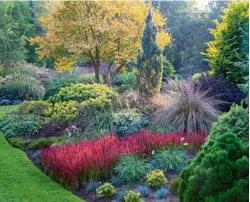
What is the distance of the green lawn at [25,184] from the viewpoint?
520 centimetres

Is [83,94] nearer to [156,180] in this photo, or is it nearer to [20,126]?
[20,126]

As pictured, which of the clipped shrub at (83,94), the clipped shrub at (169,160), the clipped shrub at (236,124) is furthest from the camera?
the clipped shrub at (83,94)

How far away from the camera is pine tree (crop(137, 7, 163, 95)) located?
32.7 feet

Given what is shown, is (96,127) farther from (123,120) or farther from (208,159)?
(208,159)

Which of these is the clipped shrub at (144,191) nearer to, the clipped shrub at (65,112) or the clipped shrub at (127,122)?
the clipped shrub at (127,122)

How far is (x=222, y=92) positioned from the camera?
8.89 m

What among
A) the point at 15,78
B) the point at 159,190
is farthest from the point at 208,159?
the point at 15,78

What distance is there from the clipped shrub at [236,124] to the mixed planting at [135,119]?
0.01 meters

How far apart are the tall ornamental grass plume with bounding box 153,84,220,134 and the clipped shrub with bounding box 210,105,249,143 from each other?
3.24 metres

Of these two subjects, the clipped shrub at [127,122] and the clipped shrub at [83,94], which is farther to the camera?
the clipped shrub at [83,94]

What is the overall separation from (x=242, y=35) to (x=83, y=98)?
14.5ft

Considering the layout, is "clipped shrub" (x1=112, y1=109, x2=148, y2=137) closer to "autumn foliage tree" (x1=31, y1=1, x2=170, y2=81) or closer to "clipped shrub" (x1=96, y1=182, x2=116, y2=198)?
"clipped shrub" (x1=96, y1=182, x2=116, y2=198)

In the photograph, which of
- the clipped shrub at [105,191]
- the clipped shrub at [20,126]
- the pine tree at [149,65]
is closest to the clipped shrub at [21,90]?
the clipped shrub at [20,126]

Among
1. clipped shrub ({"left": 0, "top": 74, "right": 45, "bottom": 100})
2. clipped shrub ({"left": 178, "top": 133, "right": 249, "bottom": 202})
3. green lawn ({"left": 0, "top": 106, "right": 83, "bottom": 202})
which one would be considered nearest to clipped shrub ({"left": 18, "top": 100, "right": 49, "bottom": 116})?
green lawn ({"left": 0, "top": 106, "right": 83, "bottom": 202})
